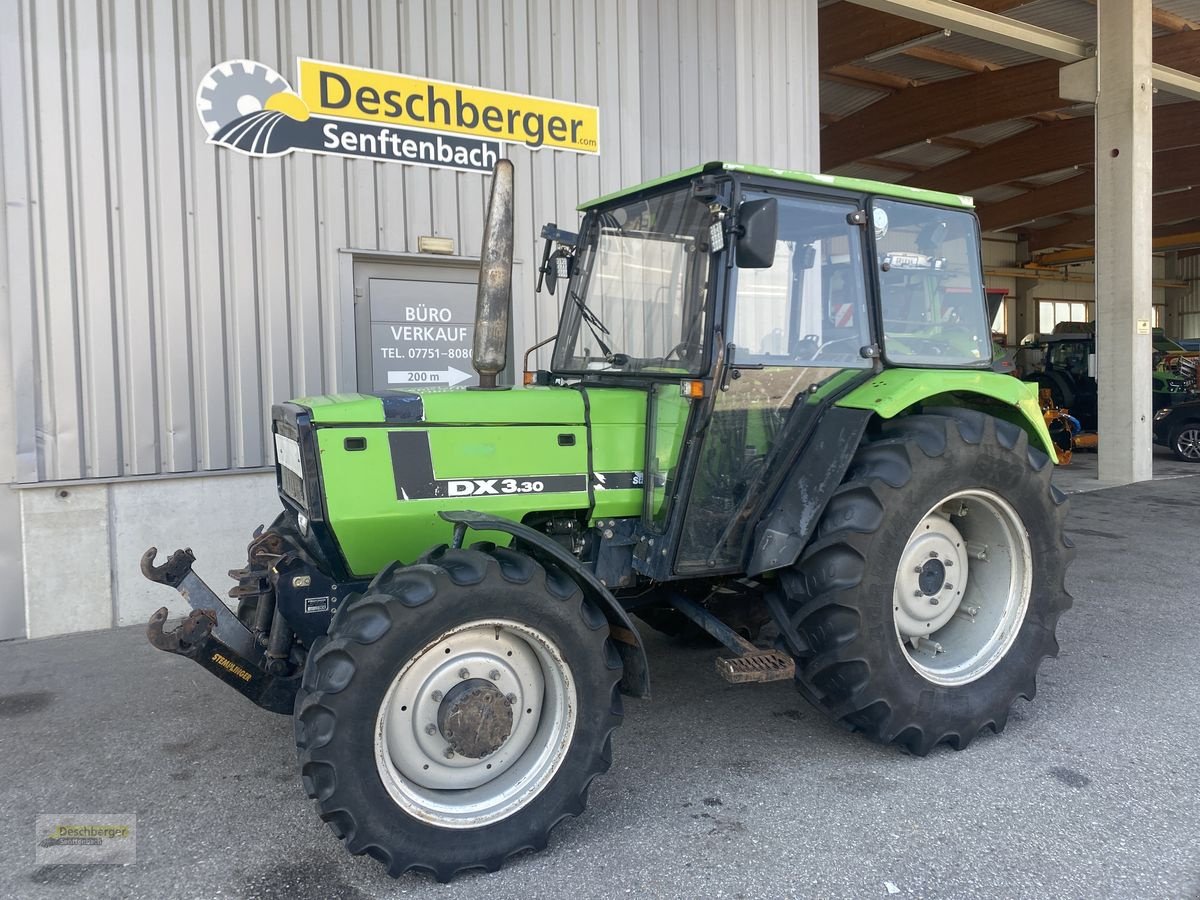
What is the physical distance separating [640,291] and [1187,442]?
44.4 feet

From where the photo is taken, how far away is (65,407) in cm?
568

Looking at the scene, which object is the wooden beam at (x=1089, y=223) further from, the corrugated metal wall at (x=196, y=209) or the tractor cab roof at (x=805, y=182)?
the tractor cab roof at (x=805, y=182)

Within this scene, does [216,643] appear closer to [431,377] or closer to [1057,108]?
[431,377]

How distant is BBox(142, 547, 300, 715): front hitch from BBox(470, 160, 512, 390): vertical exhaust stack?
1.37 metres

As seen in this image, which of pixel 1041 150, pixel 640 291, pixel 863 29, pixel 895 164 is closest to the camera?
pixel 640 291

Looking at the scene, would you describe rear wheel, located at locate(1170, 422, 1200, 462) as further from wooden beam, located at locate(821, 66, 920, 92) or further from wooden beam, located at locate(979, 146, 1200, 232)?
wooden beam, located at locate(821, 66, 920, 92)

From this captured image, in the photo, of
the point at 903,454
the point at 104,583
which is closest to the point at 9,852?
the point at 104,583

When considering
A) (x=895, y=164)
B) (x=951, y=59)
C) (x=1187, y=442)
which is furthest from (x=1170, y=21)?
(x=895, y=164)

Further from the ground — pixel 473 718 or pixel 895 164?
pixel 895 164

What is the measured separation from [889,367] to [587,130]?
4479 mm

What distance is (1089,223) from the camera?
26484 mm

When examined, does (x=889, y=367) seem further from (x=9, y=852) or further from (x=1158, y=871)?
(x=9, y=852)

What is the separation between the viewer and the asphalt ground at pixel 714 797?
285cm

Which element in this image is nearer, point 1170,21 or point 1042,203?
point 1170,21
